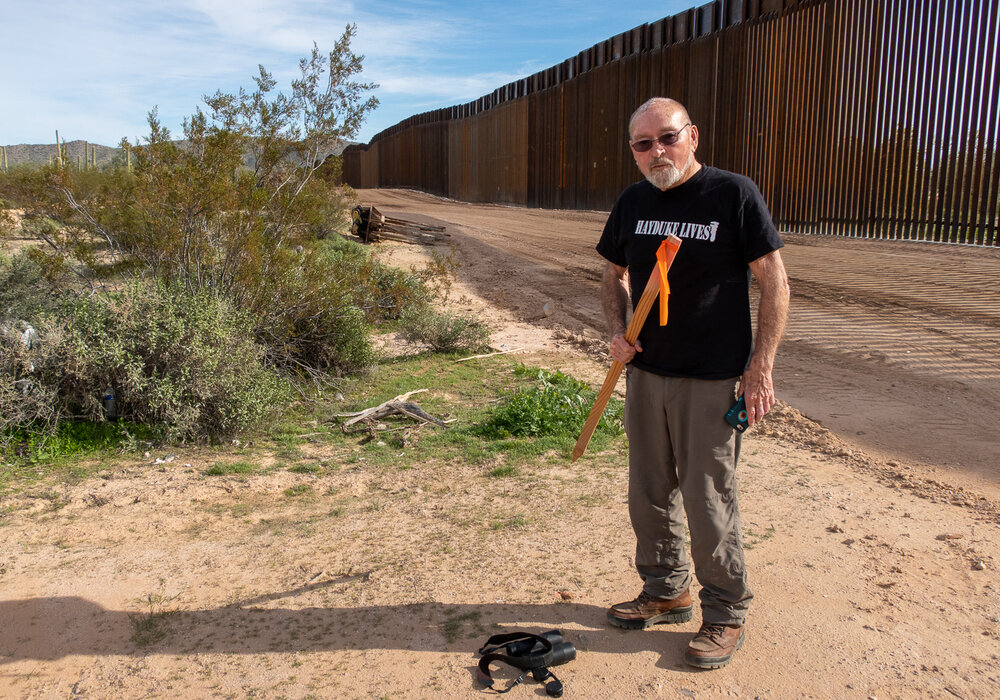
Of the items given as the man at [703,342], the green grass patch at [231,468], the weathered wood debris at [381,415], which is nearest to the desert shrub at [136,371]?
the green grass patch at [231,468]

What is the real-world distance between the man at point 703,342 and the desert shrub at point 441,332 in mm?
5267

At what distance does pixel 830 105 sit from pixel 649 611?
476 inches

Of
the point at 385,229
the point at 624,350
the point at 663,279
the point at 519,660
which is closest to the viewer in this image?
the point at 663,279

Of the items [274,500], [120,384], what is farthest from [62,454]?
[274,500]

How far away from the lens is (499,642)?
3.08 m

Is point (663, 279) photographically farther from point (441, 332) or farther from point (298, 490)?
point (441, 332)

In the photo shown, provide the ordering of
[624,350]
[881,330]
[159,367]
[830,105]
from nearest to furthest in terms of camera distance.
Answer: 1. [624,350]
2. [159,367]
3. [881,330]
4. [830,105]

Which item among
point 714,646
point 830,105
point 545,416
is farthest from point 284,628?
point 830,105

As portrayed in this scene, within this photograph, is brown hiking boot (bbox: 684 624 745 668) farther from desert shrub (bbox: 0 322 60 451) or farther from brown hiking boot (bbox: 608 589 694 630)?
desert shrub (bbox: 0 322 60 451)

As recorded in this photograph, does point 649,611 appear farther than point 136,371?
No

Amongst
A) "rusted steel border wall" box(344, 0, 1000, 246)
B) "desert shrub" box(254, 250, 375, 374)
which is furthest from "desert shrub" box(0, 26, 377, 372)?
"rusted steel border wall" box(344, 0, 1000, 246)

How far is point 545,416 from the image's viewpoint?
579cm

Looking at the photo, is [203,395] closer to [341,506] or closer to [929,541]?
[341,506]

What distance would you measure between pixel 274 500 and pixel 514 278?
894cm
